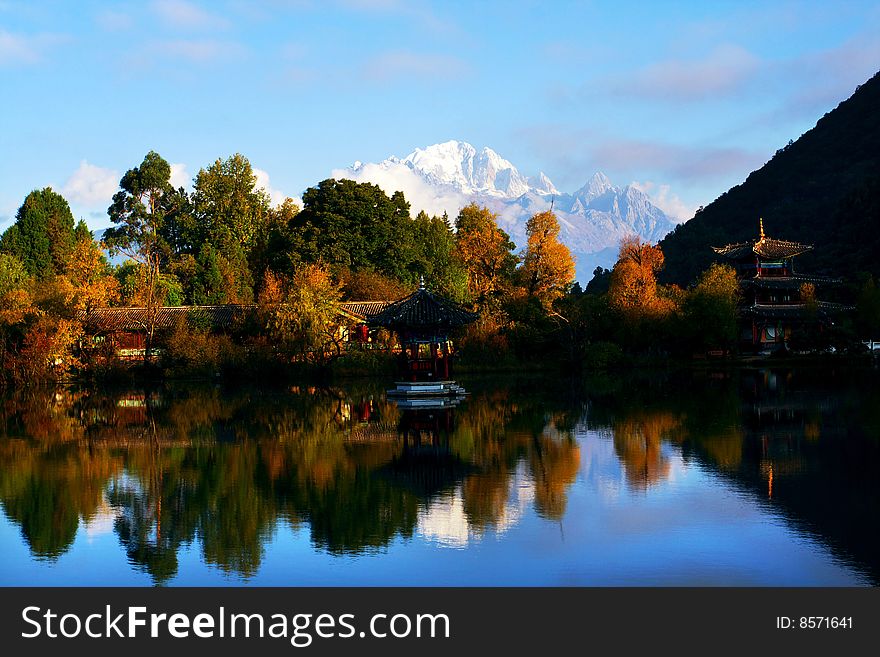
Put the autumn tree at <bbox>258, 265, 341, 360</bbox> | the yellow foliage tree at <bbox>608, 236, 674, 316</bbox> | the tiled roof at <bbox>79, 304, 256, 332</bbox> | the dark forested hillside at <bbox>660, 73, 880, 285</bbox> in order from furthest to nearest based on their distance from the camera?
the dark forested hillside at <bbox>660, 73, 880, 285</bbox> < the yellow foliage tree at <bbox>608, 236, 674, 316</bbox> < the tiled roof at <bbox>79, 304, 256, 332</bbox> < the autumn tree at <bbox>258, 265, 341, 360</bbox>

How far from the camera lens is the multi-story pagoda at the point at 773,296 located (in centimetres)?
5325

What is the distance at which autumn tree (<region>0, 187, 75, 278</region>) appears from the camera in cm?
5634

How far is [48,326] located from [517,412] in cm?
2397

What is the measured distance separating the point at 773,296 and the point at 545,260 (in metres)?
15.5

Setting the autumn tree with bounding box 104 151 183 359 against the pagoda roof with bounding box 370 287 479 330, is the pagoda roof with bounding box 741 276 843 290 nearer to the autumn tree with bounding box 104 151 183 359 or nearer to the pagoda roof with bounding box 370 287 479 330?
the pagoda roof with bounding box 370 287 479 330

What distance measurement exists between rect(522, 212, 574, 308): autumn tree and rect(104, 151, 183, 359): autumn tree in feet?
86.1

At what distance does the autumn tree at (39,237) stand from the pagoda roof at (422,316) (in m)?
30.7

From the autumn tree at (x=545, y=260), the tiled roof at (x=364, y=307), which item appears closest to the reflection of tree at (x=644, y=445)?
the tiled roof at (x=364, y=307)

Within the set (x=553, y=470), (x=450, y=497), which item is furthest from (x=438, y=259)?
(x=450, y=497)

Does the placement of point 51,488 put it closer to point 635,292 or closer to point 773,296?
point 635,292

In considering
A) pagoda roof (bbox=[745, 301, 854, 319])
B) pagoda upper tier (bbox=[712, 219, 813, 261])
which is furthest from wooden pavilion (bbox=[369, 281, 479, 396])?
pagoda upper tier (bbox=[712, 219, 813, 261])

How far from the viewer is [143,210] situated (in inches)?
2539

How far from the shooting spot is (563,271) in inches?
2000
